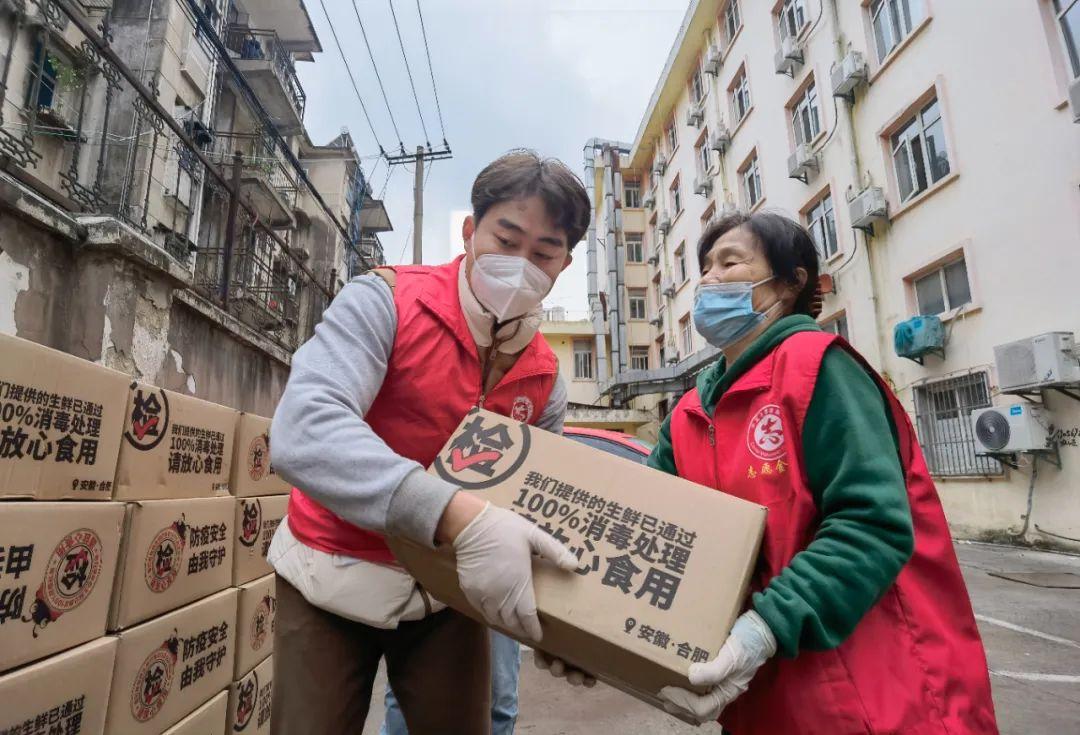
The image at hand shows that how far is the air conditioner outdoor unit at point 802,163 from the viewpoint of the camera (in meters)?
9.25

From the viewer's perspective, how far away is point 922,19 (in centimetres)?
714

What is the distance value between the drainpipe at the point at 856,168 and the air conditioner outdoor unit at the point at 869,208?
281mm

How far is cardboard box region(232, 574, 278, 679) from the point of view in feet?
6.40

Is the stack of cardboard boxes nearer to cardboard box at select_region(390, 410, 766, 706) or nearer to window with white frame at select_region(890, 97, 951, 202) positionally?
cardboard box at select_region(390, 410, 766, 706)

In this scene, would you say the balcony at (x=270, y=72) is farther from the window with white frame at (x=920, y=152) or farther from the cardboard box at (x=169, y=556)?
the cardboard box at (x=169, y=556)

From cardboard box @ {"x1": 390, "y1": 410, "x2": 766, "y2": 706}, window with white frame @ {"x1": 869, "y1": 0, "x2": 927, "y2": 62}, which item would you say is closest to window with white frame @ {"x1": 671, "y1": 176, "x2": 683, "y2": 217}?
window with white frame @ {"x1": 869, "y1": 0, "x2": 927, "y2": 62}

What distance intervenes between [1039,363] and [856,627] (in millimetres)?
6239

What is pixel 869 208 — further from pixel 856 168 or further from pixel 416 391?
pixel 416 391

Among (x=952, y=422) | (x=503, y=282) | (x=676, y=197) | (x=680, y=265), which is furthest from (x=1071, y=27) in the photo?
(x=676, y=197)

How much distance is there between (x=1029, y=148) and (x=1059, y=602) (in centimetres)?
451

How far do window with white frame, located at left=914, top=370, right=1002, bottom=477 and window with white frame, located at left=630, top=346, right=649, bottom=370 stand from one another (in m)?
11.8

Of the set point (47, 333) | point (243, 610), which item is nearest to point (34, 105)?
point (47, 333)

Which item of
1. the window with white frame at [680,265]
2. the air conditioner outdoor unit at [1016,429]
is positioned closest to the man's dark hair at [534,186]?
the air conditioner outdoor unit at [1016,429]

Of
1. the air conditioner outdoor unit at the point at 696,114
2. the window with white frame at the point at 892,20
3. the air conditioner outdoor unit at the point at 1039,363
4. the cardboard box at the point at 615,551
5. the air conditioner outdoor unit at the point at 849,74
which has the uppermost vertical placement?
the air conditioner outdoor unit at the point at 696,114
